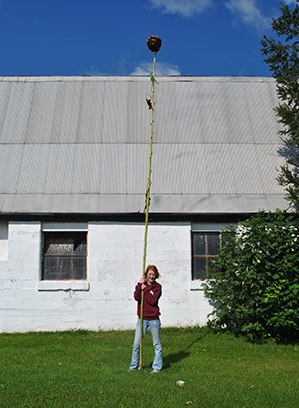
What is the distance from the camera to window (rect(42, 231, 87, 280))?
1273cm

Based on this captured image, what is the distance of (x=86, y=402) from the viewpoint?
6441 mm

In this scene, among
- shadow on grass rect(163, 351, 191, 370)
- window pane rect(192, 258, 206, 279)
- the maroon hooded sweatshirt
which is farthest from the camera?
window pane rect(192, 258, 206, 279)

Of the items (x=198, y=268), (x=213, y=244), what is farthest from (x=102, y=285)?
(x=213, y=244)

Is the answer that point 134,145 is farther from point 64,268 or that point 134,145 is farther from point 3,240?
point 3,240

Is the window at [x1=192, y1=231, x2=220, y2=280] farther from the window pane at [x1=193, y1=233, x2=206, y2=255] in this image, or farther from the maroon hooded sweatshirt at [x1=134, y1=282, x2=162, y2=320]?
the maroon hooded sweatshirt at [x1=134, y1=282, x2=162, y2=320]

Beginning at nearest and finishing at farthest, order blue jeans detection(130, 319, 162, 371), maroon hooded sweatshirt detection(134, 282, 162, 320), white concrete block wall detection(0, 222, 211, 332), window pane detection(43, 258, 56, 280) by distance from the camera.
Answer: blue jeans detection(130, 319, 162, 371) → maroon hooded sweatshirt detection(134, 282, 162, 320) → white concrete block wall detection(0, 222, 211, 332) → window pane detection(43, 258, 56, 280)

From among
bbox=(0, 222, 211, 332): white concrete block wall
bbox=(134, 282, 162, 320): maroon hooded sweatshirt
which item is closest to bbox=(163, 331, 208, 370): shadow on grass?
bbox=(134, 282, 162, 320): maroon hooded sweatshirt

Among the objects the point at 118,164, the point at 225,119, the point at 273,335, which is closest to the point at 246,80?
the point at 225,119

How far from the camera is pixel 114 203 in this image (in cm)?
1269

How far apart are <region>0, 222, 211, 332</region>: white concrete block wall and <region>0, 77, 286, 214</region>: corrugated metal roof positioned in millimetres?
614

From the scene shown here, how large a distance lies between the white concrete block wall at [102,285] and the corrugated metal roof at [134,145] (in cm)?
61

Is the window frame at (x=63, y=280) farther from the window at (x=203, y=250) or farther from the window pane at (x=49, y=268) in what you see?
the window at (x=203, y=250)

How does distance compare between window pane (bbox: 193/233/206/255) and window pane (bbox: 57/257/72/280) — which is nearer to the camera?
window pane (bbox: 57/257/72/280)

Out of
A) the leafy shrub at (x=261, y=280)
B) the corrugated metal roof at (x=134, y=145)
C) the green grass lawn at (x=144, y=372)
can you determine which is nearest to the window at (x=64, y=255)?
the corrugated metal roof at (x=134, y=145)
